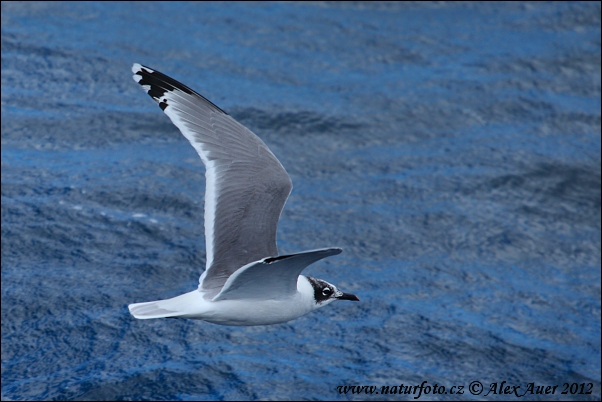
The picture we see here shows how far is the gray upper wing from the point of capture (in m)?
5.38

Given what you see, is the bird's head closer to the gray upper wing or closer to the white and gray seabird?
the white and gray seabird

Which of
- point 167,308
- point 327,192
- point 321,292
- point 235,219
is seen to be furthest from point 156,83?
point 327,192

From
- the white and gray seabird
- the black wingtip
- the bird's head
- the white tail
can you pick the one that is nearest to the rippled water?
the bird's head

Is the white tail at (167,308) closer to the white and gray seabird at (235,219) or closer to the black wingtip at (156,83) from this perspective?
the white and gray seabird at (235,219)

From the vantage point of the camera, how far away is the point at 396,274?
7.94 metres

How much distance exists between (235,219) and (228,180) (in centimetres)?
28

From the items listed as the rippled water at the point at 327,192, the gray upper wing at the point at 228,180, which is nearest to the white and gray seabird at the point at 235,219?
the gray upper wing at the point at 228,180

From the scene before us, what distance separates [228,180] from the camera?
5539 mm

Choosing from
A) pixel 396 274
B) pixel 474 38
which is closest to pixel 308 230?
pixel 396 274

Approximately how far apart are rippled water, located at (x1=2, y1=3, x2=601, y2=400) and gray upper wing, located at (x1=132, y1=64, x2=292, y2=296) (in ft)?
5.22

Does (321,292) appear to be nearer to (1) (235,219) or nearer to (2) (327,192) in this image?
(1) (235,219)

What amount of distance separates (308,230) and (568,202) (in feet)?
10.2

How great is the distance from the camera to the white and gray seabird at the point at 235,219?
194 inches

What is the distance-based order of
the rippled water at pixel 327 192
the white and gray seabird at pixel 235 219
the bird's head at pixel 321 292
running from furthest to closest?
the rippled water at pixel 327 192 < the bird's head at pixel 321 292 < the white and gray seabird at pixel 235 219
